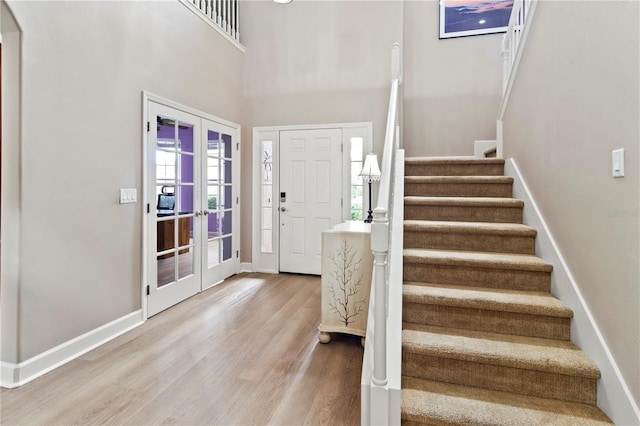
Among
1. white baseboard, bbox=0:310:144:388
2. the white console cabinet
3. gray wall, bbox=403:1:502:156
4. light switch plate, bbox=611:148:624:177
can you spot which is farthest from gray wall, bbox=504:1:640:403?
white baseboard, bbox=0:310:144:388

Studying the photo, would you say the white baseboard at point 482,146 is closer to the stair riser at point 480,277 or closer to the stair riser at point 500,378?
the stair riser at point 480,277

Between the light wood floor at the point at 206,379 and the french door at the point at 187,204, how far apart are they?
0.52 metres

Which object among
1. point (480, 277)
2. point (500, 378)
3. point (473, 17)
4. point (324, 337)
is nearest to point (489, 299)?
point (480, 277)

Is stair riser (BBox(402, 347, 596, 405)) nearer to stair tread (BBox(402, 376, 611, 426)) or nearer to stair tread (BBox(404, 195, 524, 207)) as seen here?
stair tread (BBox(402, 376, 611, 426))

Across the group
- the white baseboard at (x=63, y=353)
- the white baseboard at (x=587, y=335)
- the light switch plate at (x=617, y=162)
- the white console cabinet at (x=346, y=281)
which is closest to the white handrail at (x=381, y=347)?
the white console cabinet at (x=346, y=281)

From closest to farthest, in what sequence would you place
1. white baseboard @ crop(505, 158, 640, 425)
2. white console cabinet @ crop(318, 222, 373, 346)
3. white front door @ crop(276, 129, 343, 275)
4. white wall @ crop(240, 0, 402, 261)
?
white baseboard @ crop(505, 158, 640, 425)
white console cabinet @ crop(318, 222, 373, 346)
white wall @ crop(240, 0, 402, 261)
white front door @ crop(276, 129, 343, 275)

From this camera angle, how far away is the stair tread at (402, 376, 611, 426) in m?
1.42

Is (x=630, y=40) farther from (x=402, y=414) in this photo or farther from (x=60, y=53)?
(x=60, y=53)

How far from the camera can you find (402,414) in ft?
4.86

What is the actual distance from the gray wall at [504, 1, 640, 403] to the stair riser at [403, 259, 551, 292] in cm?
23

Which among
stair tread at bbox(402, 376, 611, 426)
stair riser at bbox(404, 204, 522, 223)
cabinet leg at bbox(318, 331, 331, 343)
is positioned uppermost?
stair riser at bbox(404, 204, 522, 223)

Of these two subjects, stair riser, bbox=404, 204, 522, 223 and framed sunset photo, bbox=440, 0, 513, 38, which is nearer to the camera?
stair riser, bbox=404, 204, 522, 223

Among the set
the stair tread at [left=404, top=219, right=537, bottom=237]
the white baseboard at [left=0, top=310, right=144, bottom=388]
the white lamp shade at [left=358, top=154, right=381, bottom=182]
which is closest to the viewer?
the white baseboard at [left=0, top=310, right=144, bottom=388]

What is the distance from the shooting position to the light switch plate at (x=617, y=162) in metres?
1.46
